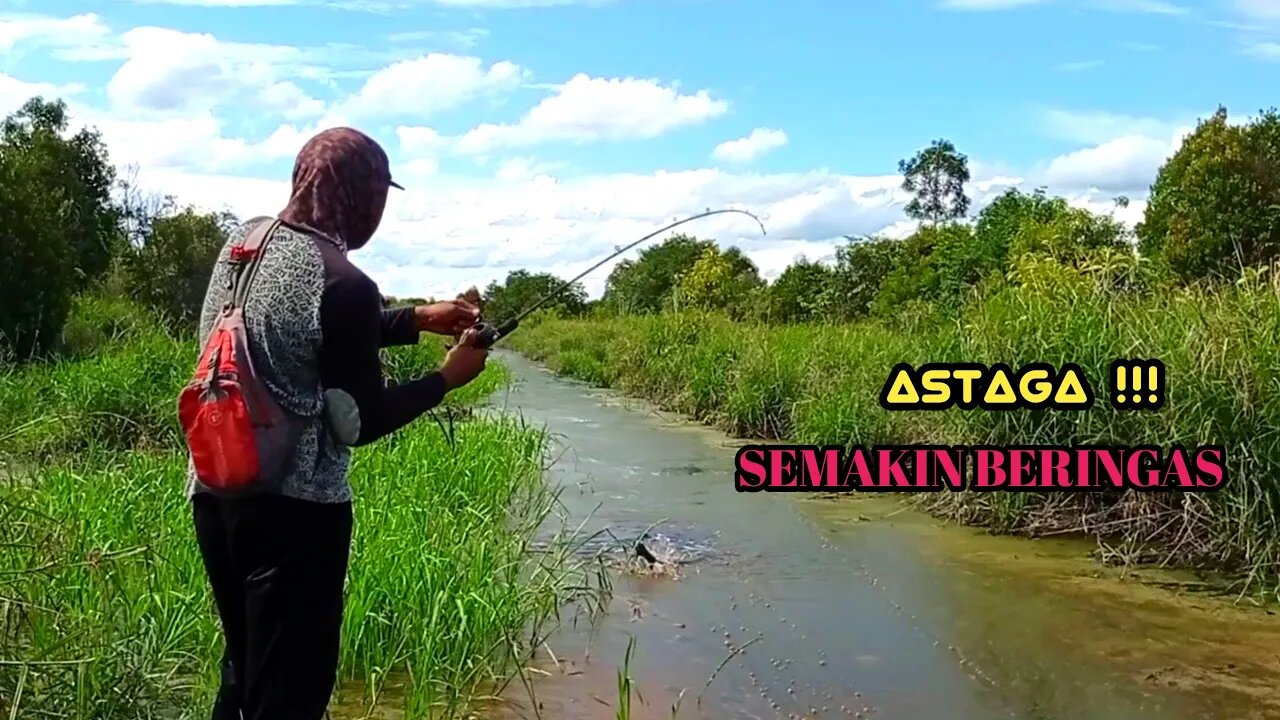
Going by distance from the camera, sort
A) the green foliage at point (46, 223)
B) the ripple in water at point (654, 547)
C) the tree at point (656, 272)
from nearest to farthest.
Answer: the ripple in water at point (654, 547) → the green foliage at point (46, 223) → the tree at point (656, 272)

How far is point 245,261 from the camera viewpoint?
213cm

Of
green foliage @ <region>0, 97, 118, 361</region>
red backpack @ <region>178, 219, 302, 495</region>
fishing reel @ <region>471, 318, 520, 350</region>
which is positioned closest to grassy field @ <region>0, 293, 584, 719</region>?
red backpack @ <region>178, 219, 302, 495</region>

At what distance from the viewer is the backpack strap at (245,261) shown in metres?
2.11

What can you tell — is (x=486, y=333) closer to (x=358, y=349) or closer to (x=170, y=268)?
(x=358, y=349)

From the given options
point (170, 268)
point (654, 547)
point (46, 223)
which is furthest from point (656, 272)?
point (654, 547)

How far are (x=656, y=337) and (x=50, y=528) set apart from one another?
1313cm

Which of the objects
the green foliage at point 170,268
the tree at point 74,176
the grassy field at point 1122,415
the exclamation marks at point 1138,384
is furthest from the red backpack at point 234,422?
the green foliage at point 170,268

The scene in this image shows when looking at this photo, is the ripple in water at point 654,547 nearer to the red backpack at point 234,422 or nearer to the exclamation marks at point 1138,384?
the exclamation marks at point 1138,384

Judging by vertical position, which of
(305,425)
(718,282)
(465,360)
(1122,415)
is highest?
(718,282)

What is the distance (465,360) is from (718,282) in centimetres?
2513

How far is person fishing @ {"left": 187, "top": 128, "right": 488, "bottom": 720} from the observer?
206 centimetres

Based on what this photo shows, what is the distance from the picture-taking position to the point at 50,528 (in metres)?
3.22

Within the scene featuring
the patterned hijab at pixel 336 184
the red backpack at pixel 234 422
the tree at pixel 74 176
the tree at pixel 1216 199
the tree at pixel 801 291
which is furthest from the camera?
the tree at pixel 801 291

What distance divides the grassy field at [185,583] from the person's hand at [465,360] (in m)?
0.91
